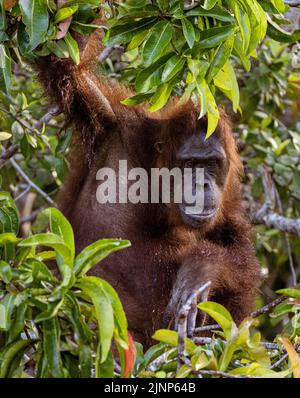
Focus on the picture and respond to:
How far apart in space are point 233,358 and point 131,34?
156 cm

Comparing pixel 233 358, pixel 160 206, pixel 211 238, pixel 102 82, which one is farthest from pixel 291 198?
pixel 233 358

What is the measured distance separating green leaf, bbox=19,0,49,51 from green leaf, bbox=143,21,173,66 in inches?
18.1

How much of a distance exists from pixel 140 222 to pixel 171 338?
7.22 feet

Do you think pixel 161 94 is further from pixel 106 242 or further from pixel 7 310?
pixel 7 310

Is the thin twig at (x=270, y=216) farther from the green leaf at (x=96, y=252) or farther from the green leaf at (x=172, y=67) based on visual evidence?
the green leaf at (x=96, y=252)

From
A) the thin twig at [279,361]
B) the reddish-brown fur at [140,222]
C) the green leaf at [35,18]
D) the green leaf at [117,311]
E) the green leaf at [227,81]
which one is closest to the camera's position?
the green leaf at [117,311]

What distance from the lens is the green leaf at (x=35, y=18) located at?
3330 millimetres

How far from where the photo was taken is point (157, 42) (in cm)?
351

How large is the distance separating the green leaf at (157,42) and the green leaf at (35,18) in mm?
459

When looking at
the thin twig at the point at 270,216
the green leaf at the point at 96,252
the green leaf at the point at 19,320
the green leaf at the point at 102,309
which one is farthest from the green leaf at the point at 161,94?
the thin twig at the point at 270,216

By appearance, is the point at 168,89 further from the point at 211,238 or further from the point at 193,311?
Result: the point at 211,238

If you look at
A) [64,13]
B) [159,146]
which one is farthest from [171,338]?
[159,146]

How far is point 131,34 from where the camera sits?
3670 millimetres

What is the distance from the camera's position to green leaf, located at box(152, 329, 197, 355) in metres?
2.96
